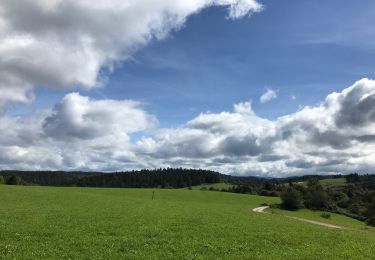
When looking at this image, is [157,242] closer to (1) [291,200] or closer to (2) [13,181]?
(1) [291,200]

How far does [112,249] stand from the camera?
2427 centimetres

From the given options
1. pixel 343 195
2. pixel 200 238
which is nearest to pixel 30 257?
pixel 200 238

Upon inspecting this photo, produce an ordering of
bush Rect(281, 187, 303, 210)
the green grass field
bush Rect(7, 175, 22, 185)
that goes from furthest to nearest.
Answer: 1. bush Rect(7, 175, 22, 185)
2. bush Rect(281, 187, 303, 210)
3. the green grass field

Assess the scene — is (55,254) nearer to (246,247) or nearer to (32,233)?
(32,233)

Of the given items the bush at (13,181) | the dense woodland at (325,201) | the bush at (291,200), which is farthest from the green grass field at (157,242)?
the bush at (13,181)

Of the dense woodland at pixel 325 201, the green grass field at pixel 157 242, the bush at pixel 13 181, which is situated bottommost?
the green grass field at pixel 157 242

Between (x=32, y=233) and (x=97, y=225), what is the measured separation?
23.1 feet

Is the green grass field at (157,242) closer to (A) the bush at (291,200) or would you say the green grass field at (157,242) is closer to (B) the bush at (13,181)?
(A) the bush at (291,200)

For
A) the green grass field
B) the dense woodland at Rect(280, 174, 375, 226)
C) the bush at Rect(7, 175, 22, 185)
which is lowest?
the green grass field

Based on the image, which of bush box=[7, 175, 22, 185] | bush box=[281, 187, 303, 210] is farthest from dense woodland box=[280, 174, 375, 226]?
bush box=[7, 175, 22, 185]

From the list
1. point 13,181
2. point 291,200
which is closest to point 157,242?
point 291,200

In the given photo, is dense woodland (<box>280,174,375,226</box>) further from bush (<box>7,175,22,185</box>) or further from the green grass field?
bush (<box>7,175,22,185</box>)

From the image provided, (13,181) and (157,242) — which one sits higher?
(13,181)

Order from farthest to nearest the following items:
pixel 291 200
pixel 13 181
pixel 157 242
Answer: pixel 13 181 → pixel 291 200 → pixel 157 242
